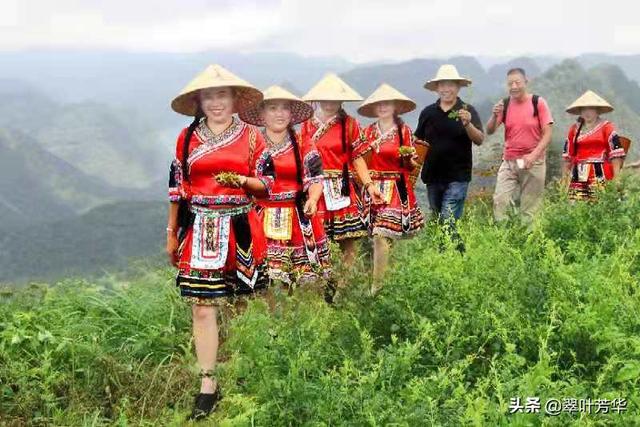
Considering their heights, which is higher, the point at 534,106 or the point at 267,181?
the point at 534,106

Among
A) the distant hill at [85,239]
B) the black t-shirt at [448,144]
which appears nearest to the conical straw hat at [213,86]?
the black t-shirt at [448,144]

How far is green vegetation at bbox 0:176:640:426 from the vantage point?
12.1 feet

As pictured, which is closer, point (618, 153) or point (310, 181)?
point (310, 181)

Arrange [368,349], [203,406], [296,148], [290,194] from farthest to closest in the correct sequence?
1. [290,194]
2. [296,148]
3. [203,406]
4. [368,349]

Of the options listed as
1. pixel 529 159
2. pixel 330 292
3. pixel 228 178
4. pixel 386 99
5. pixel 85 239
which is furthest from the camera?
pixel 85 239

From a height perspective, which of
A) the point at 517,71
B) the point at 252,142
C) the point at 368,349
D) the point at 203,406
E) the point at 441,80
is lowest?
the point at 203,406

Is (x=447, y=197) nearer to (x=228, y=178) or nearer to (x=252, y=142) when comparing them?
(x=252, y=142)

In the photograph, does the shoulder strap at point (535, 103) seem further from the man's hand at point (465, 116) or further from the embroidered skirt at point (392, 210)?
the embroidered skirt at point (392, 210)

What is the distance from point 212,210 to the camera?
453 cm

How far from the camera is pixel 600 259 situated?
5.85 metres

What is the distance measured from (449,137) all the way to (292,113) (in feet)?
7.40

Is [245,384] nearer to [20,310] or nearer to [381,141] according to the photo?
[20,310]

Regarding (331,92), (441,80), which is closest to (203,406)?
(331,92)

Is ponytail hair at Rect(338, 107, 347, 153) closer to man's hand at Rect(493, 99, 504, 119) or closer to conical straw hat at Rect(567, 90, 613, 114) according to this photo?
man's hand at Rect(493, 99, 504, 119)
